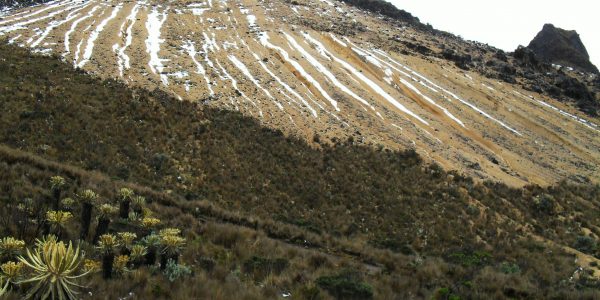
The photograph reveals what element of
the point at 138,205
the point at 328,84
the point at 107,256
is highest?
the point at 107,256

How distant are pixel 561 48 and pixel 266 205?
64.7 m

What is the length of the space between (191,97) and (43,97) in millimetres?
7919

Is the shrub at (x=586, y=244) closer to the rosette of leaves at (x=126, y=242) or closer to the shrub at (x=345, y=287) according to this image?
the shrub at (x=345, y=287)

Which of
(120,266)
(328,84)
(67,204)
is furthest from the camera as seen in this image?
(328,84)

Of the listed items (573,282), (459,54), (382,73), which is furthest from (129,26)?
(573,282)

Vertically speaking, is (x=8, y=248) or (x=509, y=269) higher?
(x=8, y=248)

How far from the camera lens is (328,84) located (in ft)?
106

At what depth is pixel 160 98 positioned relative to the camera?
2612 cm

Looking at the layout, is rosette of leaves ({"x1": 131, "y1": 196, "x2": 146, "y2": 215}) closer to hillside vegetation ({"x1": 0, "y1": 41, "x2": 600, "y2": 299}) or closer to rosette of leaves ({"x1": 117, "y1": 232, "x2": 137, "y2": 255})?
hillside vegetation ({"x1": 0, "y1": 41, "x2": 600, "y2": 299})

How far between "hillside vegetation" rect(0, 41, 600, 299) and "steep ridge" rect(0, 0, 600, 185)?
84.4 inches

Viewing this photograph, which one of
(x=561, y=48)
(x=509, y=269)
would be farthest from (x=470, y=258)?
(x=561, y=48)

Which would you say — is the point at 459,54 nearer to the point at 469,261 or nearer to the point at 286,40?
the point at 286,40

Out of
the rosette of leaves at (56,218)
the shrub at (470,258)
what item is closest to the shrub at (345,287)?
the rosette of leaves at (56,218)

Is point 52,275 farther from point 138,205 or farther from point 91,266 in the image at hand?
point 138,205
